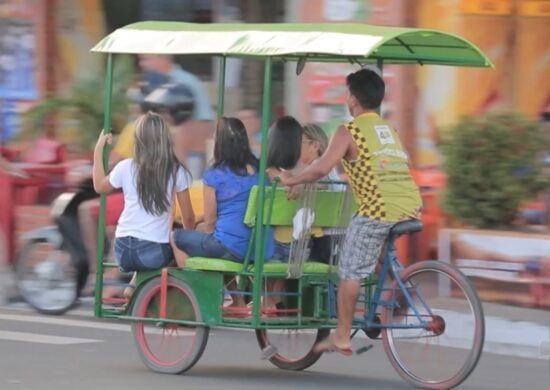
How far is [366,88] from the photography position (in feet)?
26.6

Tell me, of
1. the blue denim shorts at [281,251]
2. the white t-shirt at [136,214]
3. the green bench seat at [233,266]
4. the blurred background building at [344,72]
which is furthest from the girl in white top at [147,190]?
the blurred background building at [344,72]

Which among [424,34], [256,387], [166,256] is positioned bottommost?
[256,387]

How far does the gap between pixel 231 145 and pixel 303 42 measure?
0.95 m

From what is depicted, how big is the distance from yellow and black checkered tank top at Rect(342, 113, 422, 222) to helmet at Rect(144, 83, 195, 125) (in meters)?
3.25

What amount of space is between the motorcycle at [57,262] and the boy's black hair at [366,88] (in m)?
3.98

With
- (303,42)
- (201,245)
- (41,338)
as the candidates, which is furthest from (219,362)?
(303,42)

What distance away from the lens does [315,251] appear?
8.56 m

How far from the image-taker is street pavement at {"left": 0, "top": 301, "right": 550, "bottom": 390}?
839 cm

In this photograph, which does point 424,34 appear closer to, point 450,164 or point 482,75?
point 450,164

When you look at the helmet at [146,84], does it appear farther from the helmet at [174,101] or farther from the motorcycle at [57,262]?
the motorcycle at [57,262]

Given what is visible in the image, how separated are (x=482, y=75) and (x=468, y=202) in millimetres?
1763

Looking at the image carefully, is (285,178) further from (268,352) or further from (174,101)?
(174,101)

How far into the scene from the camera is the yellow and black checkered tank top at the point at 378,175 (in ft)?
26.3

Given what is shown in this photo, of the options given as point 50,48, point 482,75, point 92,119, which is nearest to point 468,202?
point 482,75
